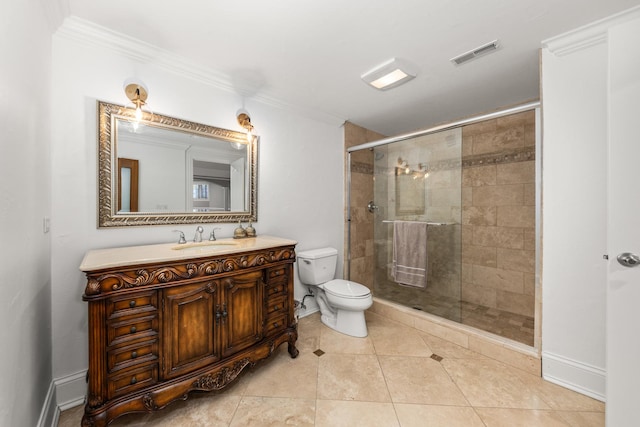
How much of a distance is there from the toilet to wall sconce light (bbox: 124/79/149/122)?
1702mm

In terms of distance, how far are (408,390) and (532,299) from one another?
1.87m

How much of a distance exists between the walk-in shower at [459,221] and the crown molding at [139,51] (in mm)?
1588

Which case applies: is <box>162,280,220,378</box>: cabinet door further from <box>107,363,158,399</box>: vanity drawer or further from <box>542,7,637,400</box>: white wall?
<box>542,7,637,400</box>: white wall

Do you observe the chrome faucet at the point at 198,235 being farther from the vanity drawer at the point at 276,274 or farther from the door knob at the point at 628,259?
the door knob at the point at 628,259

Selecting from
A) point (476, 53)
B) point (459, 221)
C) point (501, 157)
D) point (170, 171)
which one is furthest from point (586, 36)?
point (170, 171)

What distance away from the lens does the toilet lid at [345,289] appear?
7.19 feet

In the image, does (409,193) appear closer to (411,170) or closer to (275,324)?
(411,170)

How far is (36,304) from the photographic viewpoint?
3.88 feet

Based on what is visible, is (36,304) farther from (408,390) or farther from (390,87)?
(390,87)

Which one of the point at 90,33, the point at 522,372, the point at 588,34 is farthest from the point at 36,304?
the point at 588,34

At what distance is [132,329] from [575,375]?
258 cm

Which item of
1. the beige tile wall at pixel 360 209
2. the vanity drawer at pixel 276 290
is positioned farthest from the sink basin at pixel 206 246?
the beige tile wall at pixel 360 209

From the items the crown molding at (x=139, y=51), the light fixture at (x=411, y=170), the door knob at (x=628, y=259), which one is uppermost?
the crown molding at (x=139, y=51)

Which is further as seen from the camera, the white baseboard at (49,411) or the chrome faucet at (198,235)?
the chrome faucet at (198,235)
